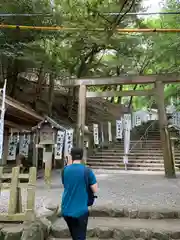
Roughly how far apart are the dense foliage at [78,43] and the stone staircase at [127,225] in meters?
3.89

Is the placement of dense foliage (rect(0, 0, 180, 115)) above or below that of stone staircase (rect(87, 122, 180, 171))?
above

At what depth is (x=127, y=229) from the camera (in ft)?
14.0

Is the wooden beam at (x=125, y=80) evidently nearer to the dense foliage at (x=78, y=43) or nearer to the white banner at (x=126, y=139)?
the dense foliage at (x=78, y=43)

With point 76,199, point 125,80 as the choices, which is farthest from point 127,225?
point 125,80

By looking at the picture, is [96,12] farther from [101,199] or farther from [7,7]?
[7,7]

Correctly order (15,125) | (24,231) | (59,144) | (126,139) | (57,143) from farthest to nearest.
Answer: (126,139) → (15,125) → (59,144) → (57,143) → (24,231)

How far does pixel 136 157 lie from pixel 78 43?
27.1 ft

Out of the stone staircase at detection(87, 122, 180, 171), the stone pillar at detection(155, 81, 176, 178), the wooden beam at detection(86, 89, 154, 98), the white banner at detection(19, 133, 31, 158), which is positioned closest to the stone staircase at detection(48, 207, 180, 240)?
the stone pillar at detection(155, 81, 176, 178)

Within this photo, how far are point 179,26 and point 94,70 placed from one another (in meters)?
9.39

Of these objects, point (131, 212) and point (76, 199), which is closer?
point (76, 199)

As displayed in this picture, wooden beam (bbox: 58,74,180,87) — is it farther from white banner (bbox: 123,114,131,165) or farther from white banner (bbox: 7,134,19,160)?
white banner (bbox: 123,114,131,165)

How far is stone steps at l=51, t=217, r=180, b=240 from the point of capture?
4164 mm

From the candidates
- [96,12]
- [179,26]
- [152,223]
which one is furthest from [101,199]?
[179,26]

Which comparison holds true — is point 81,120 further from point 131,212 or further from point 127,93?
point 131,212
